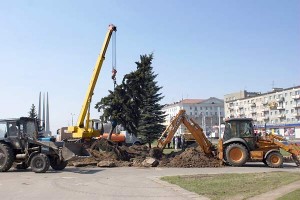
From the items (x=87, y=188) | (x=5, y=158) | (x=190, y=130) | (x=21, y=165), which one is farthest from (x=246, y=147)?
(x=5, y=158)

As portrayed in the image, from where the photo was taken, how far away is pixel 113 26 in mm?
27953

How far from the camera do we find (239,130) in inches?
921

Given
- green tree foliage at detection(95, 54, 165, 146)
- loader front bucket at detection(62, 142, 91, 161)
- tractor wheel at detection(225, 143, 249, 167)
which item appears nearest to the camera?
loader front bucket at detection(62, 142, 91, 161)

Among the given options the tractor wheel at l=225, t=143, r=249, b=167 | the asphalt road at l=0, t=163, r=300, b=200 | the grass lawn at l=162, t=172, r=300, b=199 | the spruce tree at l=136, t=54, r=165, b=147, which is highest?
the spruce tree at l=136, t=54, r=165, b=147

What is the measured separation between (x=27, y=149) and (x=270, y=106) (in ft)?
375

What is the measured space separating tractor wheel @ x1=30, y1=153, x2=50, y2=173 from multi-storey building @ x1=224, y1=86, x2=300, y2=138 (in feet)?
305

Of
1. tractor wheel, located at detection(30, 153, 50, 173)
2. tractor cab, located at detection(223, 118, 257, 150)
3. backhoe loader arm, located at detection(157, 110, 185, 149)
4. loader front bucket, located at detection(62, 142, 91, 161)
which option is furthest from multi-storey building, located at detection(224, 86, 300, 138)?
tractor wheel, located at detection(30, 153, 50, 173)

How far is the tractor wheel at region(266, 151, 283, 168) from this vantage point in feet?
72.3

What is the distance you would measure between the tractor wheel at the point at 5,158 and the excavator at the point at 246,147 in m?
10.8

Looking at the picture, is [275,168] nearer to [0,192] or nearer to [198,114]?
[0,192]

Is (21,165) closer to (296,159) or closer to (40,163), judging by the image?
(40,163)

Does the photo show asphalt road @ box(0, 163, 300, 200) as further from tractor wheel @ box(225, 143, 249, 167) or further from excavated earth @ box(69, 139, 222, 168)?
tractor wheel @ box(225, 143, 249, 167)

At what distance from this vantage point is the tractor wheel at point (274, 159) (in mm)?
22047

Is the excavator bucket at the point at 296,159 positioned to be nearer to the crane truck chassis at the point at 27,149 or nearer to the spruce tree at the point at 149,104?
the crane truck chassis at the point at 27,149
